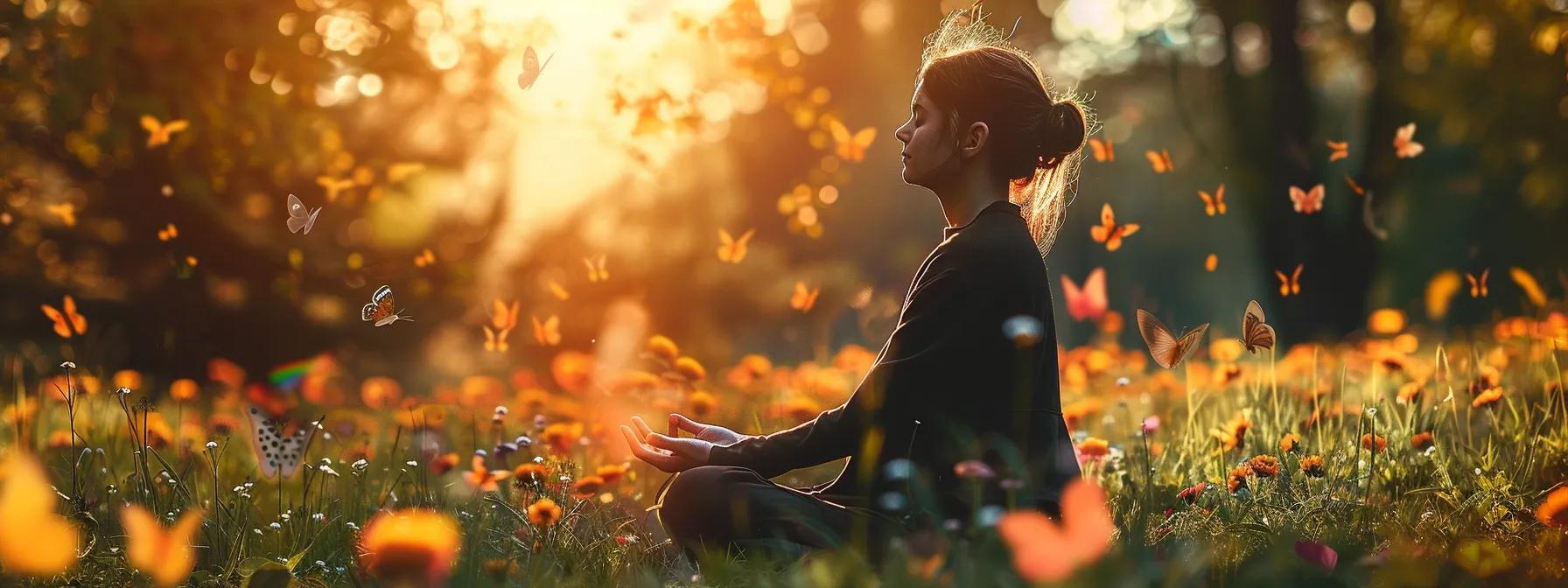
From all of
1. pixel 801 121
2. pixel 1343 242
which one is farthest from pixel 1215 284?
pixel 801 121

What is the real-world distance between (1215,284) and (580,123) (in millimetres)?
18174

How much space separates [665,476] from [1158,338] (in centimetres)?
197

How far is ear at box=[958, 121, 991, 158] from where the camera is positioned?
122 inches

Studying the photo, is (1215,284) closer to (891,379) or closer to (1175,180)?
(1175,180)

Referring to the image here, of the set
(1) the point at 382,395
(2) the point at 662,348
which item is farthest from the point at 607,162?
(2) the point at 662,348

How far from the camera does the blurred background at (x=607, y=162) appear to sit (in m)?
6.48

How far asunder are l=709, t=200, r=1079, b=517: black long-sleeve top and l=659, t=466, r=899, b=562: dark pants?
0.10 meters

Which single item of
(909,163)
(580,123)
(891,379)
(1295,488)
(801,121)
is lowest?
(1295,488)

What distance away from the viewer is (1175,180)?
14438 mm

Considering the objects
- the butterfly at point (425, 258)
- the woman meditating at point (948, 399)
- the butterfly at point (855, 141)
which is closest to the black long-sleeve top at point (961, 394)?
the woman meditating at point (948, 399)

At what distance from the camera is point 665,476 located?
4.46m

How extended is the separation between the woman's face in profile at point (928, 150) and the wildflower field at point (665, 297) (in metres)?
0.42

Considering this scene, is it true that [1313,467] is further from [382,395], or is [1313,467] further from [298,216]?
[382,395]

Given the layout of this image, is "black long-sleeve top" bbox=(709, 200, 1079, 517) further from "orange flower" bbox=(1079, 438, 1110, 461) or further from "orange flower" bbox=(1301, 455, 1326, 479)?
"orange flower" bbox=(1301, 455, 1326, 479)
